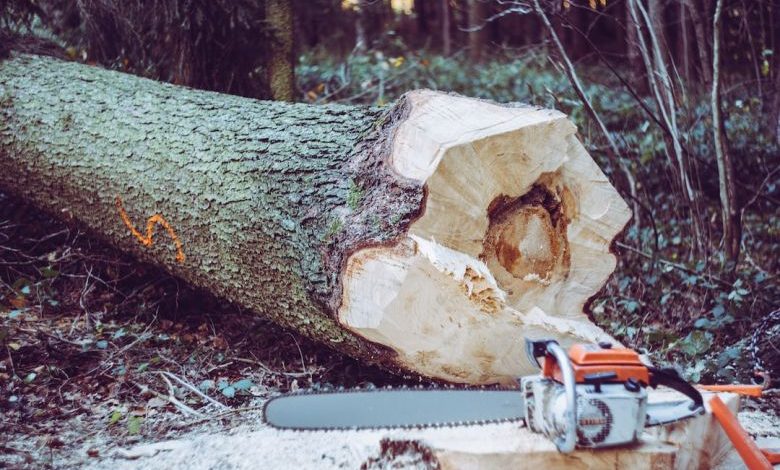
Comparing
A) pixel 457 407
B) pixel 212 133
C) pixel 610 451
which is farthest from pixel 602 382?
pixel 212 133

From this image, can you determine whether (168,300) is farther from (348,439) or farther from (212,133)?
(348,439)

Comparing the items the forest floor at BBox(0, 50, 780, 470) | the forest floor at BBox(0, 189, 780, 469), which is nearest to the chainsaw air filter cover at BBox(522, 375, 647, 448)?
the forest floor at BBox(0, 189, 780, 469)

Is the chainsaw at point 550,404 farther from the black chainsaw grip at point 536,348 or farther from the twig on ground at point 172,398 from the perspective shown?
the twig on ground at point 172,398

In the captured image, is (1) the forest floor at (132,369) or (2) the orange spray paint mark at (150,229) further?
(2) the orange spray paint mark at (150,229)

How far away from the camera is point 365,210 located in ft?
8.74

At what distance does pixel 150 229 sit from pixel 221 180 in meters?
0.52

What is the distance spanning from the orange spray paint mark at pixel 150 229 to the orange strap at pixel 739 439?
2319 mm

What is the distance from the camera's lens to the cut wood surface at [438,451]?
207cm

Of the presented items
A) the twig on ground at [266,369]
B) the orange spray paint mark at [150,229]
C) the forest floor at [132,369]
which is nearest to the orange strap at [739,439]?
the forest floor at [132,369]

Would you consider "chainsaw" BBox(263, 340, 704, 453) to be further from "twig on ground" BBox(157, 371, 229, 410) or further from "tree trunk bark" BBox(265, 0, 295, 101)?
"tree trunk bark" BBox(265, 0, 295, 101)

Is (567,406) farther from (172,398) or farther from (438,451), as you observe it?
(172,398)

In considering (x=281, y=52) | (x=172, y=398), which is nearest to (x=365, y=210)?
(x=172, y=398)

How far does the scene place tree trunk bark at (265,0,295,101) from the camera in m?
5.31

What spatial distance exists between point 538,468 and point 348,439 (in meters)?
0.65
